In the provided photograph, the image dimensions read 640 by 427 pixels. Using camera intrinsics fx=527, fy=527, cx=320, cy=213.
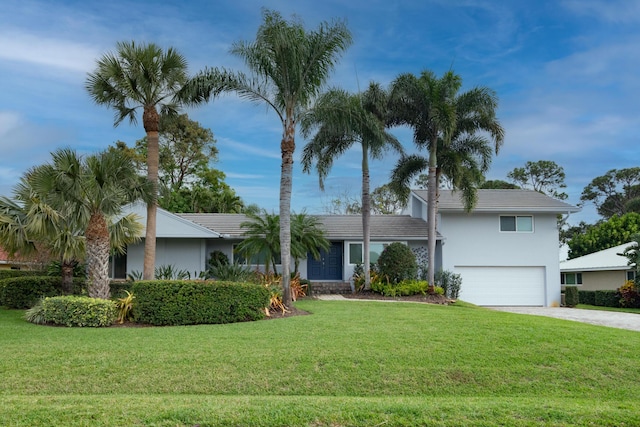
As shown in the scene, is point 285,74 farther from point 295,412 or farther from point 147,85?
point 295,412

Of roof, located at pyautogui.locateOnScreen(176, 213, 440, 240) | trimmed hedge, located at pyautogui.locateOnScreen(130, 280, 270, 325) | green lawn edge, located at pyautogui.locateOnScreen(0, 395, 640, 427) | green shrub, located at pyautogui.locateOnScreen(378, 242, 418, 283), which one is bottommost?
green lawn edge, located at pyautogui.locateOnScreen(0, 395, 640, 427)

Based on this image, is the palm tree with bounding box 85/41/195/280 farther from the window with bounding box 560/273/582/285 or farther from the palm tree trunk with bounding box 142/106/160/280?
the window with bounding box 560/273/582/285

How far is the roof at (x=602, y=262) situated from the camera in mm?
28281

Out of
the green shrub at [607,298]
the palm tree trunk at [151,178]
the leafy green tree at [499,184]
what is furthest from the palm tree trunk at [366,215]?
the leafy green tree at [499,184]

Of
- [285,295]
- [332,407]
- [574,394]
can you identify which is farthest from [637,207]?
[332,407]

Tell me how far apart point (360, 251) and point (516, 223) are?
7.78 meters

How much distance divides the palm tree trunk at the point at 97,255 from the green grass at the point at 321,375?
2238 millimetres

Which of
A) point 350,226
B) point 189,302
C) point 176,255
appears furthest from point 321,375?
point 350,226

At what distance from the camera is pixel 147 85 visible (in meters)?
16.3

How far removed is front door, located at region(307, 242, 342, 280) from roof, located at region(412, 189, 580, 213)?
550 cm

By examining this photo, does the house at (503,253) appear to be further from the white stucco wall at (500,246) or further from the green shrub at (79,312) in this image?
the green shrub at (79,312)

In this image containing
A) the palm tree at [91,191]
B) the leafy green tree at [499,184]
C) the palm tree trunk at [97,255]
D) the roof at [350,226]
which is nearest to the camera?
the palm tree at [91,191]

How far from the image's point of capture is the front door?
85.1 ft

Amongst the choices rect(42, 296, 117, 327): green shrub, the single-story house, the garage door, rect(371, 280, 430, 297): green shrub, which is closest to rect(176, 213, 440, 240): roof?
Result: the single-story house
